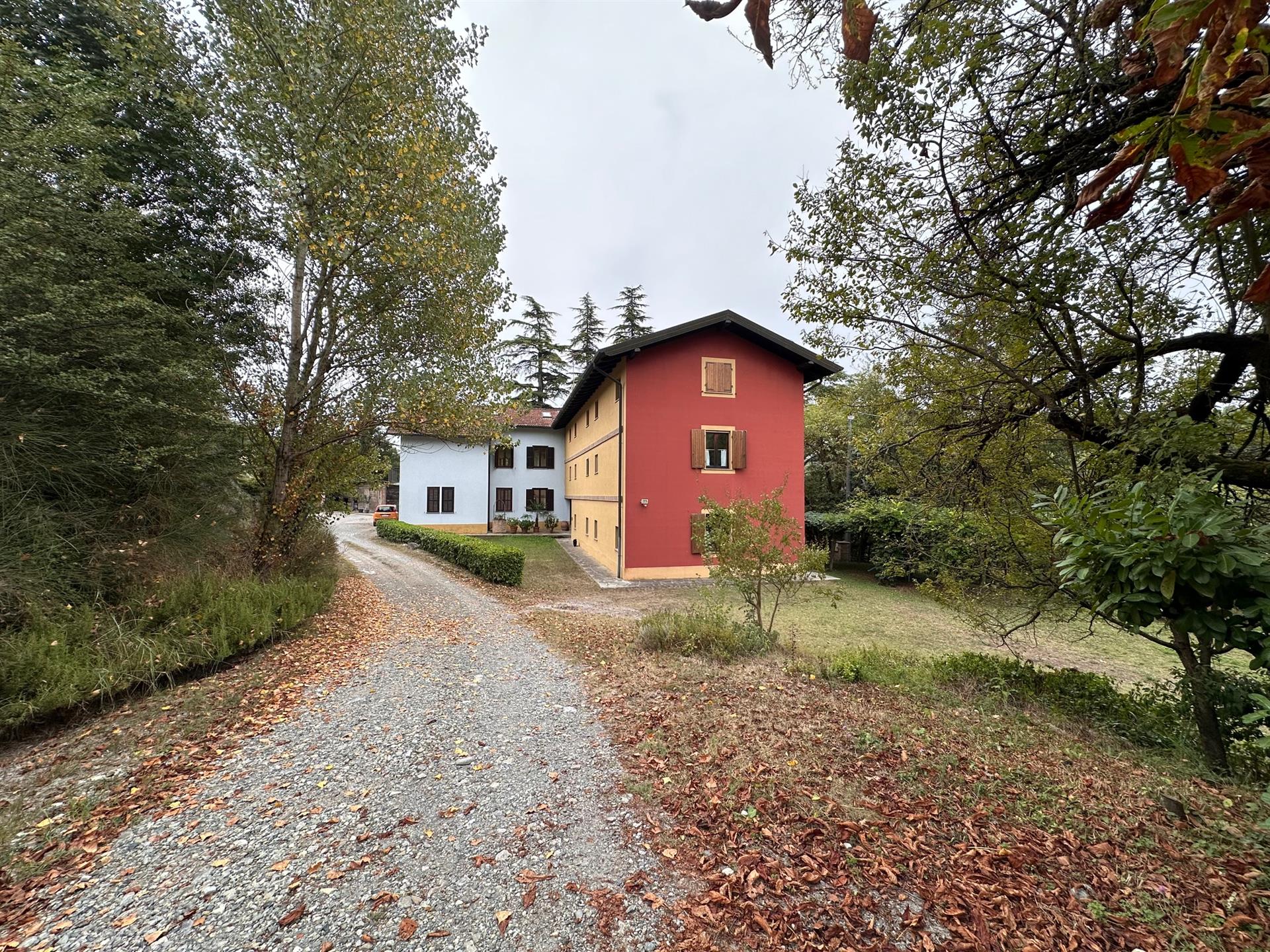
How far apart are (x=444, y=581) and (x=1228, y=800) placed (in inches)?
462

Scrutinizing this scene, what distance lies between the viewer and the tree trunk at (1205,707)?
10.0 ft

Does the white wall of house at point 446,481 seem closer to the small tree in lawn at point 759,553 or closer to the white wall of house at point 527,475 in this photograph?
the white wall of house at point 527,475

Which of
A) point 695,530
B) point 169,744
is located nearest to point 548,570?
point 695,530

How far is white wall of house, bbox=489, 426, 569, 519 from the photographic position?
23.3m

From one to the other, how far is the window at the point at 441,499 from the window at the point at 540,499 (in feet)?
11.9

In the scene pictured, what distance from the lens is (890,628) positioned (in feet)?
29.8

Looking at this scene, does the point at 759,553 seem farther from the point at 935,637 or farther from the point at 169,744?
the point at 169,744

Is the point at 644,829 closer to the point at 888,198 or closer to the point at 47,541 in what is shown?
the point at 888,198

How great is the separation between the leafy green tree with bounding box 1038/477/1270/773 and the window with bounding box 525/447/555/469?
22.5 m

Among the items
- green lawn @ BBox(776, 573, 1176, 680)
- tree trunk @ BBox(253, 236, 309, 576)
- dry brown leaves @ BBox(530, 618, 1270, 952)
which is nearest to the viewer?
dry brown leaves @ BBox(530, 618, 1270, 952)

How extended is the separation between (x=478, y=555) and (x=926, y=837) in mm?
11028

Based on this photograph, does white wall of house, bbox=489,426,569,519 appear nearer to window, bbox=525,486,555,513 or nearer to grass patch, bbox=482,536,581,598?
window, bbox=525,486,555,513

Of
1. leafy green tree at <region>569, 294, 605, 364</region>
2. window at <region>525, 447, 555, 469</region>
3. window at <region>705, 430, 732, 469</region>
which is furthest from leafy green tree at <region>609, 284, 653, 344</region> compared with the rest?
window at <region>705, 430, 732, 469</region>

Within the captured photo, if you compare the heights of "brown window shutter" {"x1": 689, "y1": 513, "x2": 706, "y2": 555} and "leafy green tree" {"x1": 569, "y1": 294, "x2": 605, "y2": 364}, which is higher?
"leafy green tree" {"x1": 569, "y1": 294, "x2": 605, "y2": 364}
